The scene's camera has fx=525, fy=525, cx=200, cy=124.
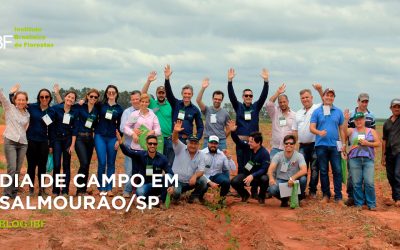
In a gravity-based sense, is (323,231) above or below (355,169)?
below

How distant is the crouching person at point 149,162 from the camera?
938 cm

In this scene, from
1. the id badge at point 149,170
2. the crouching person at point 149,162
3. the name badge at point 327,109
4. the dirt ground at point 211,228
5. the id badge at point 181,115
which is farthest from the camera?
the id badge at point 181,115

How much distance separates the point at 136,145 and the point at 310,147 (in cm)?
348

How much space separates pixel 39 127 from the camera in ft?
32.1

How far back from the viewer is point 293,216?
30.7 feet

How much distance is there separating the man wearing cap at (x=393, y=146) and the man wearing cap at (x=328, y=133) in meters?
0.95

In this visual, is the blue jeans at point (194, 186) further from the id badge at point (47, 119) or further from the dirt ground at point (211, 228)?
the id badge at point (47, 119)

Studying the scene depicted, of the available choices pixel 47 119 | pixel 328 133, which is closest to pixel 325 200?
pixel 328 133

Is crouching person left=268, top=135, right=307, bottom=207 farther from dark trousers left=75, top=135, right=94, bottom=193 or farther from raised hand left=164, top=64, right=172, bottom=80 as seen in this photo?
dark trousers left=75, top=135, right=94, bottom=193

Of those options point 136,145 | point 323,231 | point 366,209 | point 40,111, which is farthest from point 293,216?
point 40,111

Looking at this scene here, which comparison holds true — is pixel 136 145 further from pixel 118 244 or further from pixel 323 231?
pixel 323 231

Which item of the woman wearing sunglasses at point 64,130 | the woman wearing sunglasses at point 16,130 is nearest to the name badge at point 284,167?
the woman wearing sunglasses at point 64,130

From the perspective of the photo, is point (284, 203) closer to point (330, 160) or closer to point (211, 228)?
point (330, 160)

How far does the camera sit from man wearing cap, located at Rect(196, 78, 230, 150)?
10.7 meters
